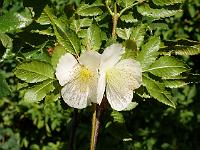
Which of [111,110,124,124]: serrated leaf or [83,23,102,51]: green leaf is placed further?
[111,110,124,124]: serrated leaf

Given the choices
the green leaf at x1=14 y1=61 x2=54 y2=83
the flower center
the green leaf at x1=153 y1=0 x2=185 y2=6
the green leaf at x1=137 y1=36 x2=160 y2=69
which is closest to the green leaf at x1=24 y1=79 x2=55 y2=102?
the green leaf at x1=14 y1=61 x2=54 y2=83

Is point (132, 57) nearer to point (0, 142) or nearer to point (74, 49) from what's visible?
point (74, 49)

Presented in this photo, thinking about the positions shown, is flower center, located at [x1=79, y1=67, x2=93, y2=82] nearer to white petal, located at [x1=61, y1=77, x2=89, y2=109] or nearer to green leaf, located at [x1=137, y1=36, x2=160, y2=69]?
white petal, located at [x1=61, y1=77, x2=89, y2=109]

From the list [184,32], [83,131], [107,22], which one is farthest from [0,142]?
[107,22]

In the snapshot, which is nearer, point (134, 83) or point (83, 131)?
point (134, 83)

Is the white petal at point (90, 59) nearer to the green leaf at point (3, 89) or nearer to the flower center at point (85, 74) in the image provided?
the flower center at point (85, 74)

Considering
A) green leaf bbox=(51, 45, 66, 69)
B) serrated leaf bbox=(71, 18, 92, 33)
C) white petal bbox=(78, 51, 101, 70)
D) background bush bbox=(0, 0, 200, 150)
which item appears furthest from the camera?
background bush bbox=(0, 0, 200, 150)

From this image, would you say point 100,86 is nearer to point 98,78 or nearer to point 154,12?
point 98,78
